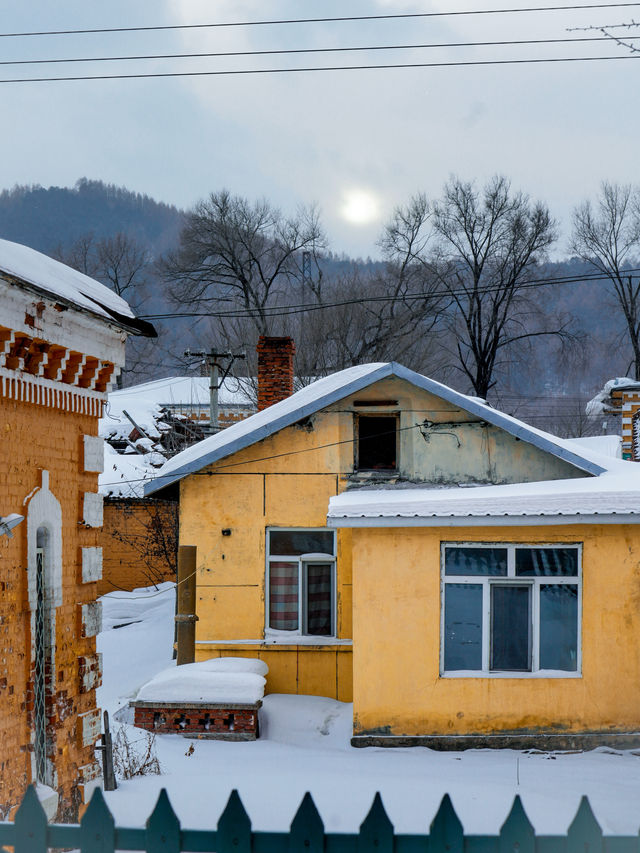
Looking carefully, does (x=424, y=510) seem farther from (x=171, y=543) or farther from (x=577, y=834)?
(x=171, y=543)

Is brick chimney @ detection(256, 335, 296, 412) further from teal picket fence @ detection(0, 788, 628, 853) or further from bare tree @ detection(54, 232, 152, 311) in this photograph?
bare tree @ detection(54, 232, 152, 311)

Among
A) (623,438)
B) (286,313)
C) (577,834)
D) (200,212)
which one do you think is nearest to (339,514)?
(577,834)

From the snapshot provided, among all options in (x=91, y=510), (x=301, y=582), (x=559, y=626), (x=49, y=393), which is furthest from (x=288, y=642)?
(x=49, y=393)

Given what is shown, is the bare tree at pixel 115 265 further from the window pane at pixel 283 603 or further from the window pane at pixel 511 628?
the window pane at pixel 511 628

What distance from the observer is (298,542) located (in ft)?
46.8

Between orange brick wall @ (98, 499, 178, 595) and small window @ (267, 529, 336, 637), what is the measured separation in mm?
11758

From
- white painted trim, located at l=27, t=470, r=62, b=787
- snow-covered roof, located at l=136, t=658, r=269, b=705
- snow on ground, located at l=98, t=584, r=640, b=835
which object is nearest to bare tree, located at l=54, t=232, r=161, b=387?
snow-covered roof, located at l=136, t=658, r=269, b=705

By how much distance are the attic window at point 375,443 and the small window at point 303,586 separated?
1257 millimetres

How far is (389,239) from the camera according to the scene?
42625 millimetres

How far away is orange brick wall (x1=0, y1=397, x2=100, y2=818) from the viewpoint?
7109 millimetres

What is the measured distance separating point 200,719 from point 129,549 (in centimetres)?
1390

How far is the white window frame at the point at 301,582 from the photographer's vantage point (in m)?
14.0

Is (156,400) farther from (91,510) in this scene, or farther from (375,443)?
(91,510)

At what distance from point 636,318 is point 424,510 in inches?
1323
